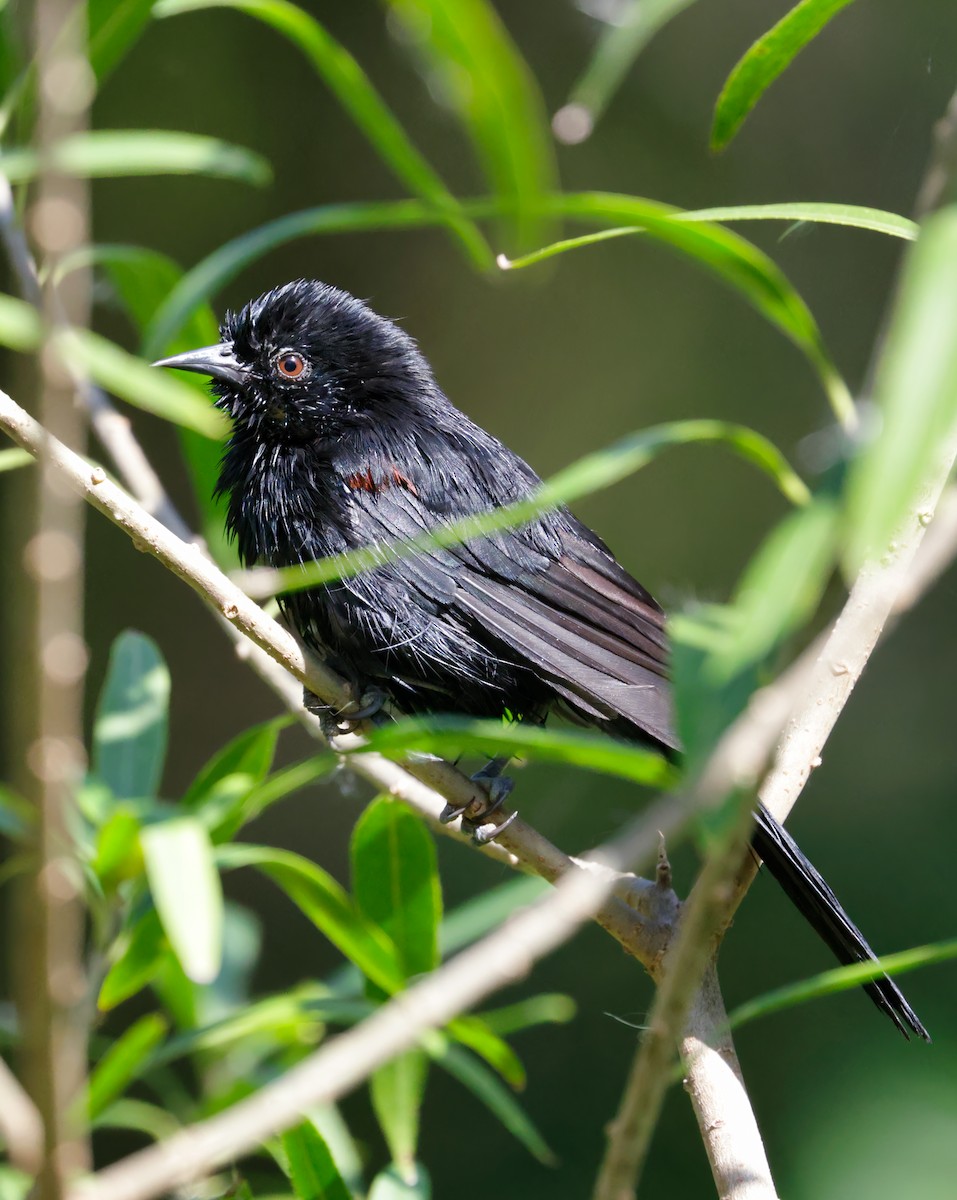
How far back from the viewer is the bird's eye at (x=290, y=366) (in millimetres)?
2840

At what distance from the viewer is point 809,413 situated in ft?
17.0

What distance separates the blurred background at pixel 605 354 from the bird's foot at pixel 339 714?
2.10 m

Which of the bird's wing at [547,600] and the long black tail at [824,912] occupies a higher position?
the bird's wing at [547,600]

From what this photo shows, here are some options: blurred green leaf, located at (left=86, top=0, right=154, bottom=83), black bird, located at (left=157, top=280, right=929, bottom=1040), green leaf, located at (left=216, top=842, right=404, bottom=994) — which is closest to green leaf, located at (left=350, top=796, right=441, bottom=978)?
green leaf, located at (left=216, top=842, right=404, bottom=994)

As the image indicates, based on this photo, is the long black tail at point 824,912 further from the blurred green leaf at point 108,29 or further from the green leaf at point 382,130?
the blurred green leaf at point 108,29

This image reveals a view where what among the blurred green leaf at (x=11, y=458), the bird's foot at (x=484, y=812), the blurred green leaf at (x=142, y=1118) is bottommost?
the blurred green leaf at (x=142, y=1118)

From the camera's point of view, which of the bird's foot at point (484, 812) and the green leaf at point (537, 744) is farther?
the bird's foot at point (484, 812)

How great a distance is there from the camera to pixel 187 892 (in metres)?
1.13

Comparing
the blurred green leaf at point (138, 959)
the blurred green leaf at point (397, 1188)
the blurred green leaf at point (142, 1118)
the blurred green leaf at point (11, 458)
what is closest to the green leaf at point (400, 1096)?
the blurred green leaf at point (397, 1188)

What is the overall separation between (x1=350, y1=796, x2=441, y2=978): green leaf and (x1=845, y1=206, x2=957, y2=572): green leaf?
152 cm

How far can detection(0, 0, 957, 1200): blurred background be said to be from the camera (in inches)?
185

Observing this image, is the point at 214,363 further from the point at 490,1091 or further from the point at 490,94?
the point at 490,94

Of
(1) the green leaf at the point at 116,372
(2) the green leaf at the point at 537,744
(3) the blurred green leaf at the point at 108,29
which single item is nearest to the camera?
(2) the green leaf at the point at 537,744

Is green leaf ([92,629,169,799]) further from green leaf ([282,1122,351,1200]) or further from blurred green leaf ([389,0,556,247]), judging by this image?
blurred green leaf ([389,0,556,247])
